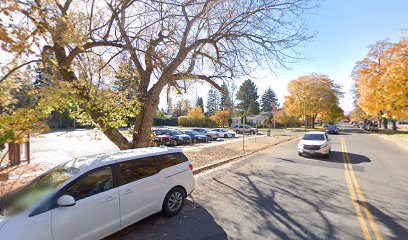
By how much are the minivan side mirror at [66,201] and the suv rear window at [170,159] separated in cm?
195

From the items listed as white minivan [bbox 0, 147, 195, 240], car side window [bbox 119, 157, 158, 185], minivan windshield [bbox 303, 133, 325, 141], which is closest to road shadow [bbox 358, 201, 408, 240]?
white minivan [bbox 0, 147, 195, 240]

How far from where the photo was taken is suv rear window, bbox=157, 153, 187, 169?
4877 millimetres

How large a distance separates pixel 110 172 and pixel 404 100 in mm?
19846

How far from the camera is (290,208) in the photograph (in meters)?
5.09

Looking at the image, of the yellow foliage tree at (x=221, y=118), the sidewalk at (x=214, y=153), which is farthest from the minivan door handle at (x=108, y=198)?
the yellow foliage tree at (x=221, y=118)

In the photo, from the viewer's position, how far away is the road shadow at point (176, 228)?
155 inches

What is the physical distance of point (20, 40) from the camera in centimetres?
423

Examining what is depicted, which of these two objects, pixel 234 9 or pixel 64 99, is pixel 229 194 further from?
pixel 234 9

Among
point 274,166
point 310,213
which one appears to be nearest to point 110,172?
point 310,213

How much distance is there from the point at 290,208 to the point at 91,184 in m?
4.37

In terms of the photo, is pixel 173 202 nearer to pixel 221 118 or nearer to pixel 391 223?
pixel 391 223

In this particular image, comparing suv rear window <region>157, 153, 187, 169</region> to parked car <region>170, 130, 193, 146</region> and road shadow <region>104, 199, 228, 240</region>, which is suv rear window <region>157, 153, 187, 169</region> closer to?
road shadow <region>104, 199, 228, 240</region>

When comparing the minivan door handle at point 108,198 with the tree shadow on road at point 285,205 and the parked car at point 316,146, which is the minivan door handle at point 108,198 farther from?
the parked car at point 316,146

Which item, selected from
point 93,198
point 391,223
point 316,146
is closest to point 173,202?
point 93,198
